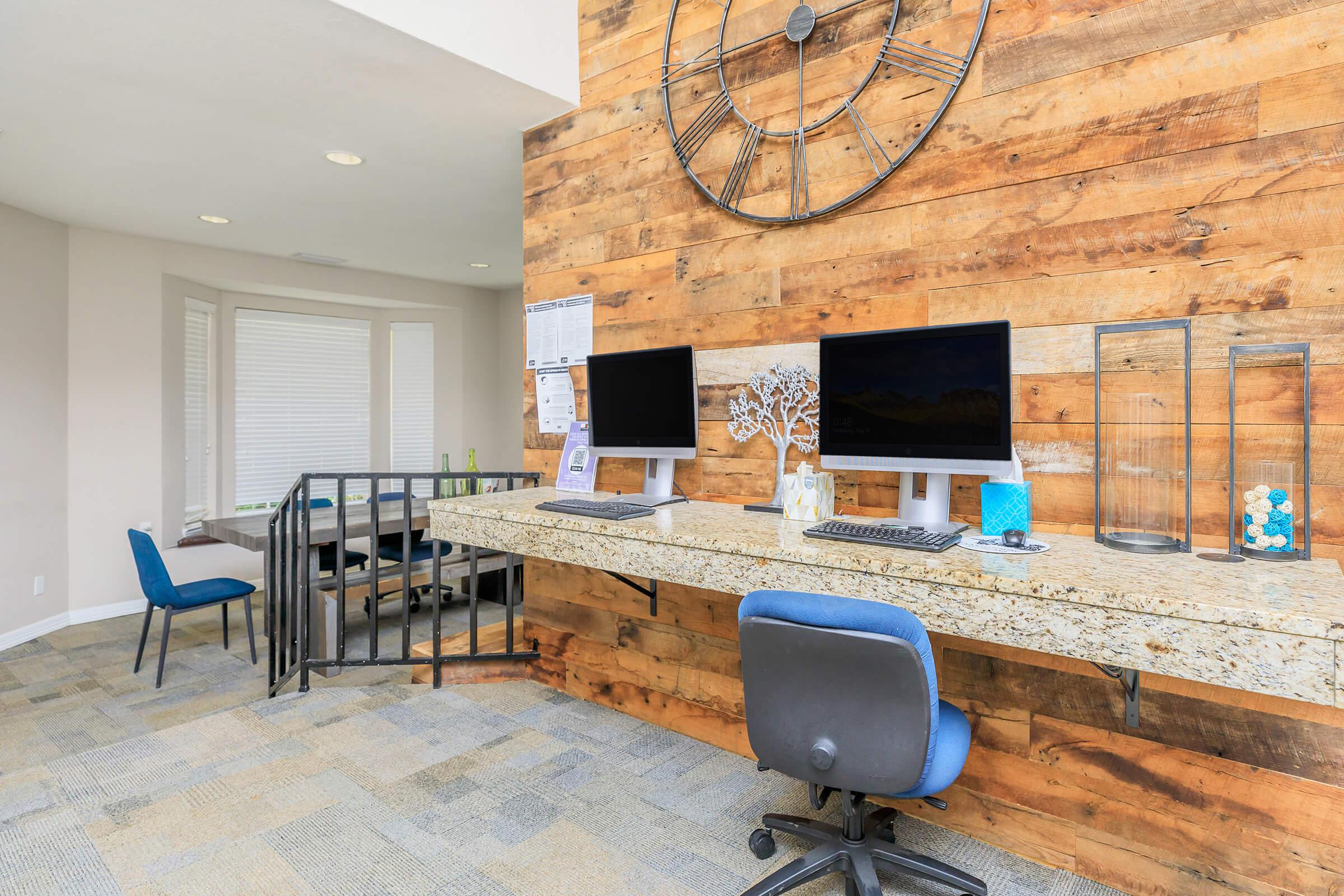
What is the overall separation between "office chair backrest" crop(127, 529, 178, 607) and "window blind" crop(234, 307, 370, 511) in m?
2.12

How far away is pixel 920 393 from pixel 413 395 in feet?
19.4

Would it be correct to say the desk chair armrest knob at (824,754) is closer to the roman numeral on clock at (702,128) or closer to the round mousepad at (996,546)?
the round mousepad at (996,546)

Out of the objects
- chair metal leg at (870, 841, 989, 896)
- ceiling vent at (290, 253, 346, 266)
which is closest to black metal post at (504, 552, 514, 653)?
chair metal leg at (870, 841, 989, 896)

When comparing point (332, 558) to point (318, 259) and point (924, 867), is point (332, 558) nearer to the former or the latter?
point (318, 259)

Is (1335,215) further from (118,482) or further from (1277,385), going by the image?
(118,482)

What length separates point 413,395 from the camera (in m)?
6.97

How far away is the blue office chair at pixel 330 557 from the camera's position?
5.17 metres

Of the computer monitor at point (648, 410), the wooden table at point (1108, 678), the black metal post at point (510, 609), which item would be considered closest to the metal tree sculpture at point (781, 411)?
the computer monitor at point (648, 410)

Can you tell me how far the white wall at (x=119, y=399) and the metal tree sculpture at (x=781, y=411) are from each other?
4719mm

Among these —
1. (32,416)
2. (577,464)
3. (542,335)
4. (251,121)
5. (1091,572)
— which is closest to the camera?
(1091,572)

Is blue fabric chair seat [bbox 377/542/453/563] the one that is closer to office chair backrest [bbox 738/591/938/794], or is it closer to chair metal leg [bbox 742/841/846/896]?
chair metal leg [bbox 742/841/846/896]

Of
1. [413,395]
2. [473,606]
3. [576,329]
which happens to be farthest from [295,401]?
[576,329]

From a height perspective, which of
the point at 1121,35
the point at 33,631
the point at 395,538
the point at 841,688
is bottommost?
the point at 33,631

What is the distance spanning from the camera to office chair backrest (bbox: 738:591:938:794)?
1.45 metres
